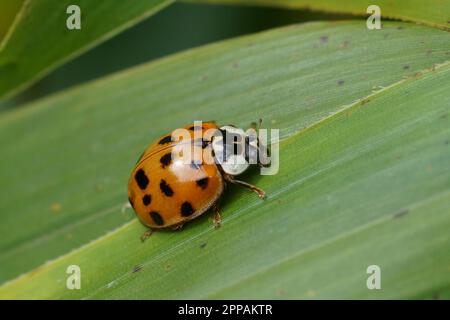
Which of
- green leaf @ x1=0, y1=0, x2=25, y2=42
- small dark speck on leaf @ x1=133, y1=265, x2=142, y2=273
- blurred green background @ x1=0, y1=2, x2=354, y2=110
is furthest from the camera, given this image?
blurred green background @ x1=0, y1=2, x2=354, y2=110

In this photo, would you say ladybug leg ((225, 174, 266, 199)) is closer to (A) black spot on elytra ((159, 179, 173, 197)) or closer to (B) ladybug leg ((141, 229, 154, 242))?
(A) black spot on elytra ((159, 179, 173, 197))

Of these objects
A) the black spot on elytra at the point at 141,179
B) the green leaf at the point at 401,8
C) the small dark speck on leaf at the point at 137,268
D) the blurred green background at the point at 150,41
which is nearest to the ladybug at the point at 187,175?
the black spot on elytra at the point at 141,179

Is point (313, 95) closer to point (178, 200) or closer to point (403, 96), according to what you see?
point (403, 96)

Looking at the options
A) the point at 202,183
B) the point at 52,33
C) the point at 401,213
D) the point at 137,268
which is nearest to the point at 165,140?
the point at 202,183

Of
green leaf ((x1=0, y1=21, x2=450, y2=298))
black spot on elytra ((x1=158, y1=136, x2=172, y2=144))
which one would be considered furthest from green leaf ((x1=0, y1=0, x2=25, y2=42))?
black spot on elytra ((x1=158, y1=136, x2=172, y2=144))

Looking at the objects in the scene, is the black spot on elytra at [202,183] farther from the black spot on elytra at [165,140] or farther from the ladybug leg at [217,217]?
the black spot on elytra at [165,140]

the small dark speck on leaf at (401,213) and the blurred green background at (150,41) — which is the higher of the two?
the blurred green background at (150,41)
